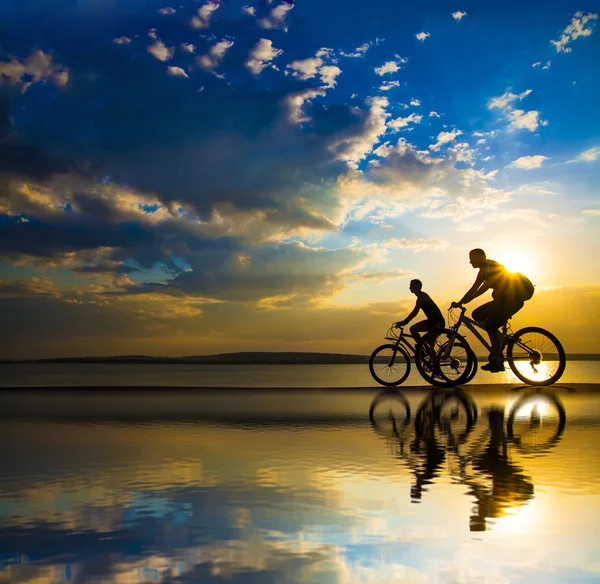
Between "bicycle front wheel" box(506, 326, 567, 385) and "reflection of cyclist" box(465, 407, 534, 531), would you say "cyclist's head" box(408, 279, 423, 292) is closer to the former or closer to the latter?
"bicycle front wheel" box(506, 326, 567, 385)

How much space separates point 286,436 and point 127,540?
4268mm

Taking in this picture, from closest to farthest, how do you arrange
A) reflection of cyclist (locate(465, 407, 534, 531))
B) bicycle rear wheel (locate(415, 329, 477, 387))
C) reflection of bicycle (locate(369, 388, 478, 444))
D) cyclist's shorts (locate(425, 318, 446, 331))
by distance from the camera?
reflection of cyclist (locate(465, 407, 534, 531))
reflection of bicycle (locate(369, 388, 478, 444))
bicycle rear wheel (locate(415, 329, 477, 387))
cyclist's shorts (locate(425, 318, 446, 331))

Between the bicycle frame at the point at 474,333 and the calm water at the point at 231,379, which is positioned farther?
the calm water at the point at 231,379

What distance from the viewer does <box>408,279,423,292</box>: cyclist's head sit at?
15836 mm

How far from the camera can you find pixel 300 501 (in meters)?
4.76

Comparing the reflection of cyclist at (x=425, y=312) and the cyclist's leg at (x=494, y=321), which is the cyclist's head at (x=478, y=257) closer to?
the cyclist's leg at (x=494, y=321)

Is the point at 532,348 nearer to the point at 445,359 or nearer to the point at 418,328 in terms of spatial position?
the point at 445,359

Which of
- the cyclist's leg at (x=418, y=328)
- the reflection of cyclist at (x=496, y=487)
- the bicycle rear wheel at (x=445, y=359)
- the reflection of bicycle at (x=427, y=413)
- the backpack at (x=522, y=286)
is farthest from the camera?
the cyclist's leg at (x=418, y=328)

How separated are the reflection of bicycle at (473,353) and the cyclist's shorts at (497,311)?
20cm

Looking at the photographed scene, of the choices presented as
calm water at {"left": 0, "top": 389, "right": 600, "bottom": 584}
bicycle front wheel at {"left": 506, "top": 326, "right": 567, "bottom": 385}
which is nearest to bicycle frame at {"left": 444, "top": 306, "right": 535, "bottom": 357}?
bicycle front wheel at {"left": 506, "top": 326, "right": 567, "bottom": 385}

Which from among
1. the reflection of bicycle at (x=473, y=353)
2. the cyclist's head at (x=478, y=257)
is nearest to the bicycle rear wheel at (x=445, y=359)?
the reflection of bicycle at (x=473, y=353)

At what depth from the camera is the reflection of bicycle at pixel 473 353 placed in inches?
575

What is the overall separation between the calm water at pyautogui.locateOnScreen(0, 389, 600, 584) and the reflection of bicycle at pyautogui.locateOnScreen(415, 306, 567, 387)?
516 centimetres

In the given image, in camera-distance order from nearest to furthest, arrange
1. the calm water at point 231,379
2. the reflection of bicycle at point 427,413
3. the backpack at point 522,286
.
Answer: the reflection of bicycle at point 427,413, the backpack at point 522,286, the calm water at point 231,379
